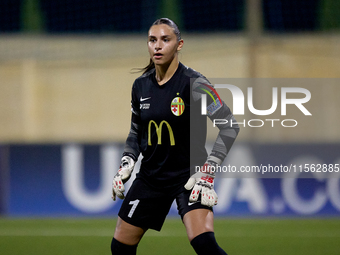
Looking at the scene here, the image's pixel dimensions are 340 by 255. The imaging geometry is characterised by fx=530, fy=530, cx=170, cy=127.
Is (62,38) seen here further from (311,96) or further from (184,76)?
(184,76)

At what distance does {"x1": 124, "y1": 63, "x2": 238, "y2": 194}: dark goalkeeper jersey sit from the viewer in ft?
12.1

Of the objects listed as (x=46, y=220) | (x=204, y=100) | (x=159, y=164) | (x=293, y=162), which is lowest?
(x=46, y=220)

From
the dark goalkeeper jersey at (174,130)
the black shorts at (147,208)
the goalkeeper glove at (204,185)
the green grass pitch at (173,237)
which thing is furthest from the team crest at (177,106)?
the green grass pitch at (173,237)

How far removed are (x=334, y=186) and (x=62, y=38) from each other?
1004 centimetres

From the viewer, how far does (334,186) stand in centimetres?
887

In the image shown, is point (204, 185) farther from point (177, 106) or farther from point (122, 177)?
point (122, 177)

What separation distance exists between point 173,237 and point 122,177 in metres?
3.83

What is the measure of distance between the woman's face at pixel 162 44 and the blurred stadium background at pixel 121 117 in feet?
10.9

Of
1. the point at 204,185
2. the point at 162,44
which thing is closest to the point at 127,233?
the point at 204,185

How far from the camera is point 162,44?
373cm

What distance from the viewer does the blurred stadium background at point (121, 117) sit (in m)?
7.95

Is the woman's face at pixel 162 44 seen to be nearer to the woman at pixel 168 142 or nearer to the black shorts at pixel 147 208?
the woman at pixel 168 142

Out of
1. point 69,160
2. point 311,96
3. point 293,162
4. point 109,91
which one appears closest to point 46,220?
point 69,160

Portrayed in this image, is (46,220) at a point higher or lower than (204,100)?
lower
